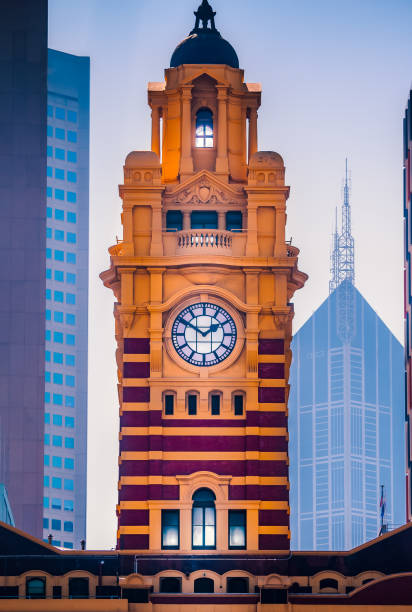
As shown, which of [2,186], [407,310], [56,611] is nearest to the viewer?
[56,611]

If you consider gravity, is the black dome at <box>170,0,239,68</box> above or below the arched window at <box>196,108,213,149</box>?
above

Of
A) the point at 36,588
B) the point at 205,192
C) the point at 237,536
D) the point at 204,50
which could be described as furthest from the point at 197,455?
the point at 204,50

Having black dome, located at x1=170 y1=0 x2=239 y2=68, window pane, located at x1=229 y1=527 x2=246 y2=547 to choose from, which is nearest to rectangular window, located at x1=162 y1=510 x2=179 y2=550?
window pane, located at x1=229 y1=527 x2=246 y2=547

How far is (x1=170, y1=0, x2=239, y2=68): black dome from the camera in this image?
306 ft

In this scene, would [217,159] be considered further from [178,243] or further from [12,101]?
[12,101]


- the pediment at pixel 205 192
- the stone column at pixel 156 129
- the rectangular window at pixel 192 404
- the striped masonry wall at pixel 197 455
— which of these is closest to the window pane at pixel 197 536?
the striped masonry wall at pixel 197 455

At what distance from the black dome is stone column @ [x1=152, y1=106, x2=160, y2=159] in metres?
2.56

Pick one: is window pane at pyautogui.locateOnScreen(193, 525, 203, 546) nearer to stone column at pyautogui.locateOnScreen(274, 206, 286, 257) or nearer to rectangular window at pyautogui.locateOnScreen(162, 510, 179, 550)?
rectangular window at pyautogui.locateOnScreen(162, 510, 179, 550)

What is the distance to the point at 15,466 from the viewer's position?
166 metres

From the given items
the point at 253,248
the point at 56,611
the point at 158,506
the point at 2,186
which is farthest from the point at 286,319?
the point at 2,186

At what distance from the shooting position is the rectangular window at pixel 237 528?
8594cm

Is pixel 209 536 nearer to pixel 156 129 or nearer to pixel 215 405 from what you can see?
pixel 215 405

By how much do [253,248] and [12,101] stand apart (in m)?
81.8

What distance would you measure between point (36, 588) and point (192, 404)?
11.3 meters
